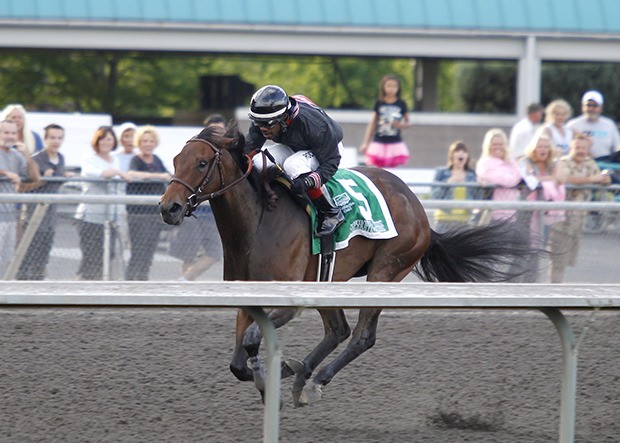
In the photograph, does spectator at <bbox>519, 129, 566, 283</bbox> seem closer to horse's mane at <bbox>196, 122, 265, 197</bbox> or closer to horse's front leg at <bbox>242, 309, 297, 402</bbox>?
horse's mane at <bbox>196, 122, 265, 197</bbox>

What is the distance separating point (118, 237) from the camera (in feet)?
24.3

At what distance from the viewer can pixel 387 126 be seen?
34.6 ft

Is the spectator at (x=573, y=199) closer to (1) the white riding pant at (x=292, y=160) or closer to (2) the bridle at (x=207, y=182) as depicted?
(1) the white riding pant at (x=292, y=160)

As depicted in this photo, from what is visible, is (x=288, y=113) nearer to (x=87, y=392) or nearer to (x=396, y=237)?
(x=396, y=237)

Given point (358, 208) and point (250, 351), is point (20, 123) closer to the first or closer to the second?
point (358, 208)

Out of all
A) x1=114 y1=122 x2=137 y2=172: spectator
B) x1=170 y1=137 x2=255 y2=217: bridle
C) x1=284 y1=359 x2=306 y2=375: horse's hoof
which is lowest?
x1=284 y1=359 x2=306 y2=375: horse's hoof

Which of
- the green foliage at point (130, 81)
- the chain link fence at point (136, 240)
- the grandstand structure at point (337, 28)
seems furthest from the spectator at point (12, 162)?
the green foliage at point (130, 81)

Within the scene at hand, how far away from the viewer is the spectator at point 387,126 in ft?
34.6

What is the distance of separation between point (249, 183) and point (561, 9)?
1180 centimetres

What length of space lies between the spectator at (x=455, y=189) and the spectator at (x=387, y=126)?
4.27ft

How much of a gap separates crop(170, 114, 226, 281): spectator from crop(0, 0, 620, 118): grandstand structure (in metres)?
8.78

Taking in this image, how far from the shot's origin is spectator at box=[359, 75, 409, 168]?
415 inches

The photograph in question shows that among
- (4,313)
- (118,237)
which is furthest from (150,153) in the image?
(4,313)

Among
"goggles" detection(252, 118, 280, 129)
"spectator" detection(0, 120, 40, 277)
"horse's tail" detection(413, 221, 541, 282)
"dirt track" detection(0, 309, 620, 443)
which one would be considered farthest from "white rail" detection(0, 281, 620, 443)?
"spectator" detection(0, 120, 40, 277)
